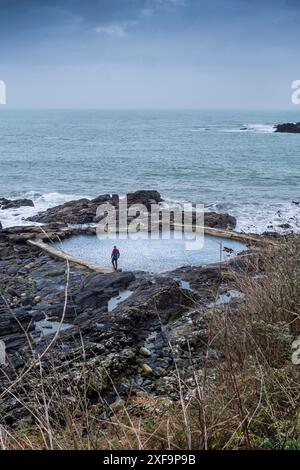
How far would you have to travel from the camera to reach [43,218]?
80.7ft

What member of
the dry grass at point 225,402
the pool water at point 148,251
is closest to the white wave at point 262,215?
the pool water at point 148,251

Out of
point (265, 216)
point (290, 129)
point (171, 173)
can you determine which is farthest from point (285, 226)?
point (290, 129)

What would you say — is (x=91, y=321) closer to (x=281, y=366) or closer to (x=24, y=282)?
(x=24, y=282)

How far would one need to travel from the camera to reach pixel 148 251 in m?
18.3

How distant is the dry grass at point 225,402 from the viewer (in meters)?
2.73

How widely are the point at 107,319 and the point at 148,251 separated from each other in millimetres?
7036

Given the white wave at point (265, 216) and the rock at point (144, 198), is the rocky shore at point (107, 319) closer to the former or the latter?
the white wave at point (265, 216)

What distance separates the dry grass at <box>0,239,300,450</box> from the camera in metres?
2.73

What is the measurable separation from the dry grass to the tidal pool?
937 centimetres

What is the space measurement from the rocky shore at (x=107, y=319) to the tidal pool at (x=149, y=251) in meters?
1.13

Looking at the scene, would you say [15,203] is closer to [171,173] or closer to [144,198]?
[144,198]

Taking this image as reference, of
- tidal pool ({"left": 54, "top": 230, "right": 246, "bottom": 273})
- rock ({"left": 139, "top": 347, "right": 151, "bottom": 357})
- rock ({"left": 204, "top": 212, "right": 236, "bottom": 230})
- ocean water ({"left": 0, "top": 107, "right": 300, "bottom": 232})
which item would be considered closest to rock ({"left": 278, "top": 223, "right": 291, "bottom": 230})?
ocean water ({"left": 0, "top": 107, "right": 300, "bottom": 232})

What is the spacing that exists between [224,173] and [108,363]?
3568cm
